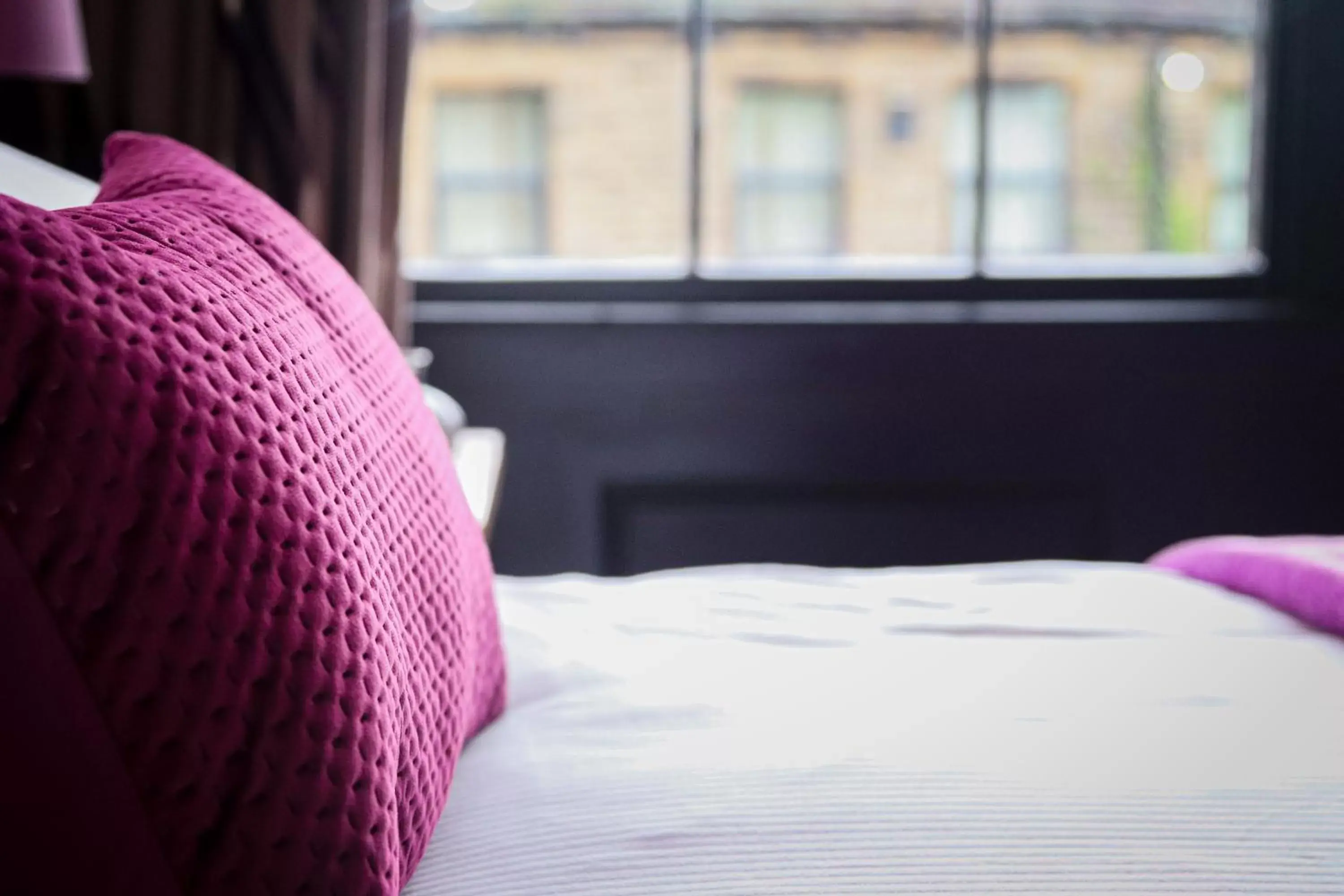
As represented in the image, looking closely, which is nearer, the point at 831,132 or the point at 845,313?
the point at 845,313

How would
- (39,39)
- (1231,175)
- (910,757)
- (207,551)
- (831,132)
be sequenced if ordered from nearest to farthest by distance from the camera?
(207,551) < (910,757) < (39,39) < (1231,175) < (831,132)

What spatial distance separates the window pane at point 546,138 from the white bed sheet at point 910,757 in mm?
1667

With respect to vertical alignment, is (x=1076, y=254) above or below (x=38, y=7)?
below

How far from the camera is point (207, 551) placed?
1.28ft

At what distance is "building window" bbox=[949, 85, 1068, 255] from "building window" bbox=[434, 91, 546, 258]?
3.46 ft

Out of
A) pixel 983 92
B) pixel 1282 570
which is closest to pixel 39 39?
pixel 1282 570

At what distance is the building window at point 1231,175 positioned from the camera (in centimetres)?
244

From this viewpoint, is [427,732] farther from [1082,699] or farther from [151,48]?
[151,48]

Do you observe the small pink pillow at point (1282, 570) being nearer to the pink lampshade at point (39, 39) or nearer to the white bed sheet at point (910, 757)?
the white bed sheet at point (910, 757)

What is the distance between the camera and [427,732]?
1.69 feet

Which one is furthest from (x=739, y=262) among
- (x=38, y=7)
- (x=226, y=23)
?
(x=38, y=7)

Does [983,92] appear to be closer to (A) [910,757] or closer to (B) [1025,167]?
(B) [1025,167]

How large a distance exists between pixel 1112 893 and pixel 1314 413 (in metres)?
2.12

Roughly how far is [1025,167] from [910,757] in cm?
253
